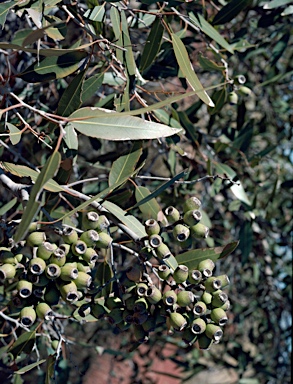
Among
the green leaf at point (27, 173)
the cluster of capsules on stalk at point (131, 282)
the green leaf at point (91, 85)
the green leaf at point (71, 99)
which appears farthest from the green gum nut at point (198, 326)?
the green leaf at point (91, 85)

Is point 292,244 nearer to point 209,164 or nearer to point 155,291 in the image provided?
point 209,164

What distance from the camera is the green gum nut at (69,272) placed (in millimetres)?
919

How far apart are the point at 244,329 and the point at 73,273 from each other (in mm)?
2532

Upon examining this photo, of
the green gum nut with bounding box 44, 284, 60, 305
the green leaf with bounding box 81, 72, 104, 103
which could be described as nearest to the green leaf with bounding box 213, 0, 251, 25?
the green leaf with bounding box 81, 72, 104, 103

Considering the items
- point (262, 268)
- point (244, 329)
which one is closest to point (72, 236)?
point (262, 268)

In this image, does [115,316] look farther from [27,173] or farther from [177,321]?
[27,173]

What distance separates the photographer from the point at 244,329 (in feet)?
10.8

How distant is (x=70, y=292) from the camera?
3.03 ft

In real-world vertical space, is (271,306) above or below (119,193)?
below

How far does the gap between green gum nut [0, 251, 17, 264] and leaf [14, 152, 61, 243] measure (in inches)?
7.7

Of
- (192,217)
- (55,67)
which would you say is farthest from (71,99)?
(192,217)

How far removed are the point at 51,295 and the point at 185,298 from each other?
0.22m

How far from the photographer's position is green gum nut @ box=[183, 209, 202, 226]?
992mm

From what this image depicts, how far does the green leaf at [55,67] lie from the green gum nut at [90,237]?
0.31 m
